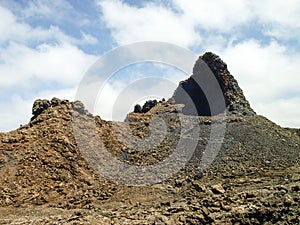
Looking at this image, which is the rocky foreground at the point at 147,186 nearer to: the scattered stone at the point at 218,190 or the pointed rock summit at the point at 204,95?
the scattered stone at the point at 218,190

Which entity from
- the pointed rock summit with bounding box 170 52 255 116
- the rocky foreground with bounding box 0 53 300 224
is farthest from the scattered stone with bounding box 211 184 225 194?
the pointed rock summit with bounding box 170 52 255 116

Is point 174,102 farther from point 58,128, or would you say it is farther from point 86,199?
point 86,199

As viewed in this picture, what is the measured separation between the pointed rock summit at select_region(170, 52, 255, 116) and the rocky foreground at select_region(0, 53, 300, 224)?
186cm

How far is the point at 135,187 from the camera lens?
24703mm

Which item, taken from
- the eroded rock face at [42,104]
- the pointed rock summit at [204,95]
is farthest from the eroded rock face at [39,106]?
the pointed rock summit at [204,95]

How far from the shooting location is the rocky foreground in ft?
60.4

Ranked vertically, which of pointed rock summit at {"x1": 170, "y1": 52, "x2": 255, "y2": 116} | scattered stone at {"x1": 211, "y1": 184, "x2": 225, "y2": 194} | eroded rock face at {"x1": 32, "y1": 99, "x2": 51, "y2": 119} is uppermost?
pointed rock summit at {"x1": 170, "y1": 52, "x2": 255, "y2": 116}

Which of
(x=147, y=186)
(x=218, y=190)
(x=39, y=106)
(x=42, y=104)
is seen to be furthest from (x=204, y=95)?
(x=218, y=190)

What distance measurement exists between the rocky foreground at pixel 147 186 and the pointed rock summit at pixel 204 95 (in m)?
1.86

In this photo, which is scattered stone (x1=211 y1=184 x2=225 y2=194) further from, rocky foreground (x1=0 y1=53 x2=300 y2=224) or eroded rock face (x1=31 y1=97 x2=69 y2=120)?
eroded rock face (x1=31 y1=97 x2=69 y2=120)

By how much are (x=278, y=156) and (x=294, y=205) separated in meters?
11.7

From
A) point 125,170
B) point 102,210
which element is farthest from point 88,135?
point 102,210

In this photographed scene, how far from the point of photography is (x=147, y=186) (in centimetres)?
2491

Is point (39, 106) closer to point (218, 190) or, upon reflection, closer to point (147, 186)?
point (147, 186)
